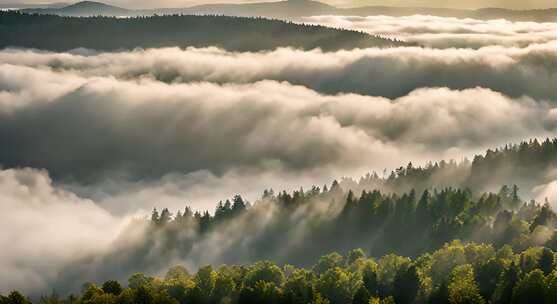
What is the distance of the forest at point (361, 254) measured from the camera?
9725cm

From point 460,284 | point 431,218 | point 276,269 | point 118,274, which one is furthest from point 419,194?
point 460,284

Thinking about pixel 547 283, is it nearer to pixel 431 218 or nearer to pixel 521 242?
pixel 521 242

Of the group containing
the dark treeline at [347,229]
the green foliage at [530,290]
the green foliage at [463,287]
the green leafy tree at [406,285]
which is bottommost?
the dark treeline at [347,229]

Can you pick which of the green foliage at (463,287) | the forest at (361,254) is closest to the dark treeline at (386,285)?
the green foliage at (463,287)

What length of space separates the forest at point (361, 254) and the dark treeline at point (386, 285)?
15 cm

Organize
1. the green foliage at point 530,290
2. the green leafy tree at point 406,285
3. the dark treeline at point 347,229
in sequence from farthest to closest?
the dark treeline at point 347,229
the green leafy tree at point 406,285
the green foliage at point 530,290

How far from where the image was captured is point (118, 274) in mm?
190125

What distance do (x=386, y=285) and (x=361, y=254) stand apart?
92.1 ft

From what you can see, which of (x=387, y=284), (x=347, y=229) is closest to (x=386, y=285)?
(x=387, y=284)

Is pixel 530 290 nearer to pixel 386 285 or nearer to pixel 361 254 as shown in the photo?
pixel 386 285

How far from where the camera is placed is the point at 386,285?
349 ft

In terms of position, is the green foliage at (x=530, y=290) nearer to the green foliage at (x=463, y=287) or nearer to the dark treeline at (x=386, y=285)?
the dark treeline at (x=386, y=285)

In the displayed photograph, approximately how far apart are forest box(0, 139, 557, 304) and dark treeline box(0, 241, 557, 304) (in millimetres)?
153

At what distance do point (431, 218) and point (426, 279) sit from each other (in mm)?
56219
